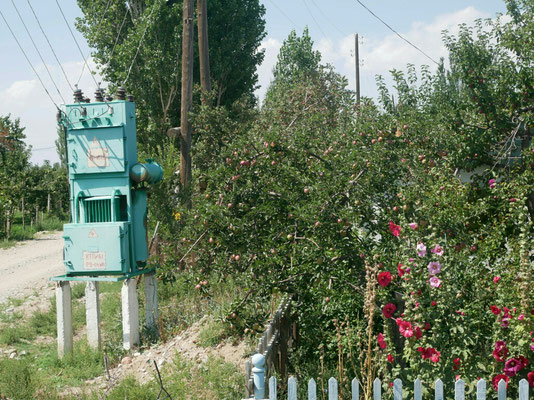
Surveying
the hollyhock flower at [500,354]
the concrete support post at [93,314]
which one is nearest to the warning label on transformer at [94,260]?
the concrete support post at [93,314]

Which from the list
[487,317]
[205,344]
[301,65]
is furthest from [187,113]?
[301,65]

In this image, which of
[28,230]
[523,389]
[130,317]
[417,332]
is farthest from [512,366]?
[28,230]

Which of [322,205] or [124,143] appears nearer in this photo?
[322,205]

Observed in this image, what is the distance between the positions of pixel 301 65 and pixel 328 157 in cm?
2940

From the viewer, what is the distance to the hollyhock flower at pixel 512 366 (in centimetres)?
349

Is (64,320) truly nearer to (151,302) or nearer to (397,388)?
(151,302)

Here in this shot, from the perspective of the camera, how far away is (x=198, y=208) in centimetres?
491

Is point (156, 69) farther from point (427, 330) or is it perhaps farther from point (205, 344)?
point (427, 330)

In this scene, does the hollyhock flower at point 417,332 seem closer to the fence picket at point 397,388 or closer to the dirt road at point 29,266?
the fence picket at point 397,388

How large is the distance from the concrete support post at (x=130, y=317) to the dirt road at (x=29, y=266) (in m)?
4.99

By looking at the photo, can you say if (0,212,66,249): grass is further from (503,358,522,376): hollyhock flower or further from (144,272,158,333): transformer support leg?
(503,358,522,376): hollyhock flower

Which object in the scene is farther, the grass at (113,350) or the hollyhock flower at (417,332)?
the grass at (113,350)

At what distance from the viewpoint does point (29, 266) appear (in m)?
14.9

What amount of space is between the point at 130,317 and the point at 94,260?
83 centimetres
